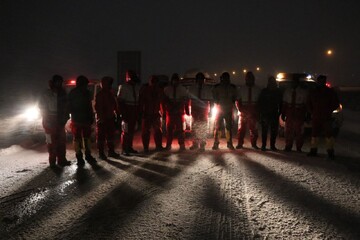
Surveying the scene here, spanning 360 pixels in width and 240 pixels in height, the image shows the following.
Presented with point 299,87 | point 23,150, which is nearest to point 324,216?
point 299,87

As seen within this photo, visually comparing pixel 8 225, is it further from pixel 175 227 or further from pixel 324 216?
pixel 324 216

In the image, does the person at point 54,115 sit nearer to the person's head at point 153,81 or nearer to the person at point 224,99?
the person's head at point 153,81

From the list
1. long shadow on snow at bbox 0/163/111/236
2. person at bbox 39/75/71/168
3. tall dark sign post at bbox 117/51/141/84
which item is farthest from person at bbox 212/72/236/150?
tall dark sign post at bbox 117/51/141/84

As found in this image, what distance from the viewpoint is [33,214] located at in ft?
13.7

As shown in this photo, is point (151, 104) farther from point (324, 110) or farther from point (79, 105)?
point (324, 110)

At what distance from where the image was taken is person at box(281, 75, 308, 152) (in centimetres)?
765

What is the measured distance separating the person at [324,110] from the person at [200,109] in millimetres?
2597

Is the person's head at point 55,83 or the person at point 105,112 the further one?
the person at point 105,112

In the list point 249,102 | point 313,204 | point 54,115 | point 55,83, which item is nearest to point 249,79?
point 249,102

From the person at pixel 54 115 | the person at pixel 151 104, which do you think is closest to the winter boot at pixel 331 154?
the person at pixel 151 104

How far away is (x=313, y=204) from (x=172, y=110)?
448 cm

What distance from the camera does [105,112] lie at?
23.6ft

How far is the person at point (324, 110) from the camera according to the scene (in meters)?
7.02

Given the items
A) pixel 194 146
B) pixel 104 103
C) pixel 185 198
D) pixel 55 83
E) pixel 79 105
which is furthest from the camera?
pixel 194 146
